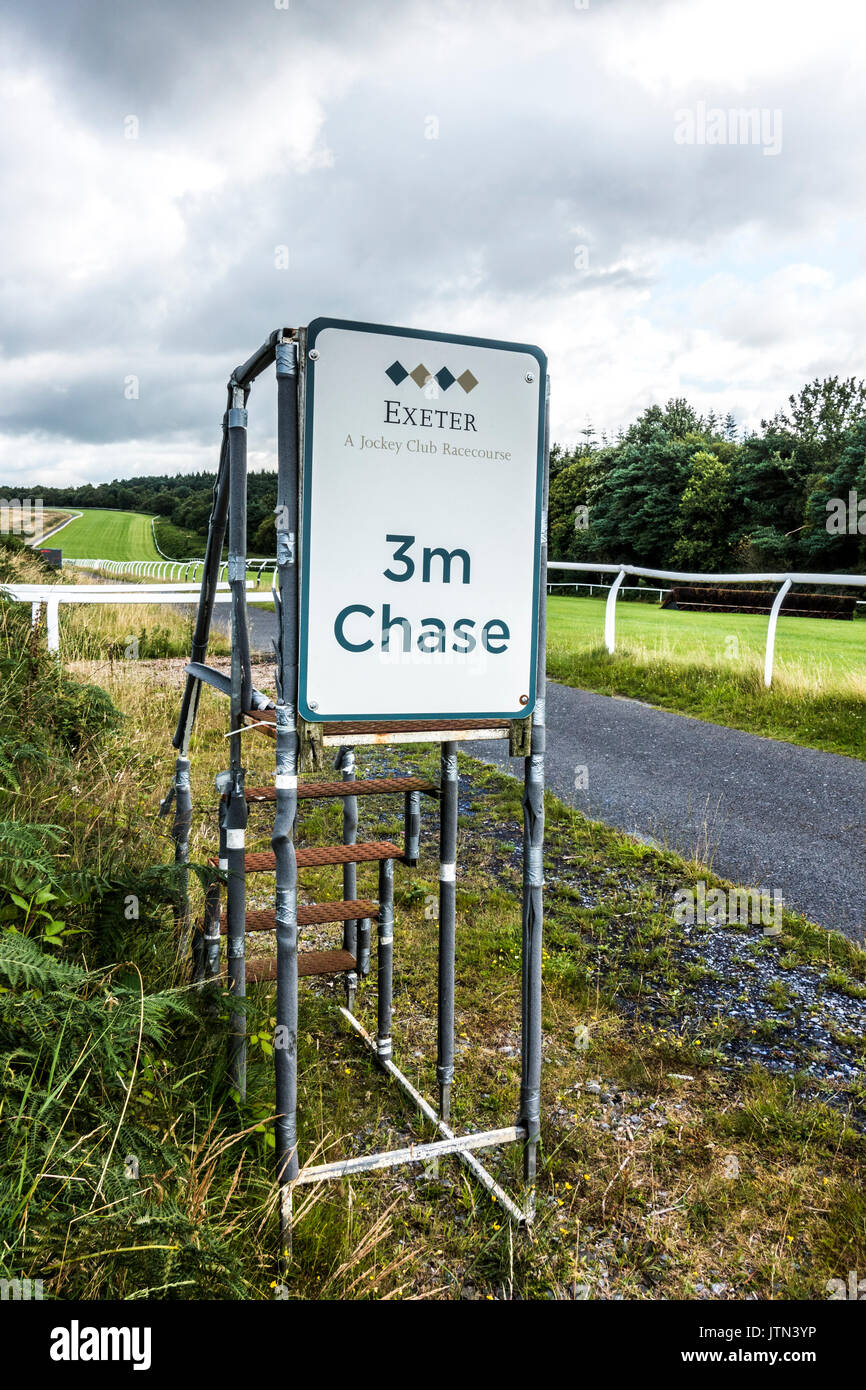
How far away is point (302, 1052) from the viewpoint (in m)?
3.39

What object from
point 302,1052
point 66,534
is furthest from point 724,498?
point 302,1052

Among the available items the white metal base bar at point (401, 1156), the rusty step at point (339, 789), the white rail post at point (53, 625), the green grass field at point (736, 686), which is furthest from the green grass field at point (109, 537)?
the white metal base bar at point (401, 1156)

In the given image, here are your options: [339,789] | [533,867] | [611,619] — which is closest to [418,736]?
[533,867]

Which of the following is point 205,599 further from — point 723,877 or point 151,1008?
point 723,877

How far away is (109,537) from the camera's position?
179ft

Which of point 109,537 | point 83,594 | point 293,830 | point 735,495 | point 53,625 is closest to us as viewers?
point 293,830

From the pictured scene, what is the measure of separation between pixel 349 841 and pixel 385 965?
0.54 meters

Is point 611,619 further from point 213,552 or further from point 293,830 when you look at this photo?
point 293,830

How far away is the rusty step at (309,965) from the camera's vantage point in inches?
121

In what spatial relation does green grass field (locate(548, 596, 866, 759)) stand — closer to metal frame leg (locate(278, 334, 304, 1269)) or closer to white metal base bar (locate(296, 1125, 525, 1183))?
white metal base bar (locate(296, 1125, 525, 1183))

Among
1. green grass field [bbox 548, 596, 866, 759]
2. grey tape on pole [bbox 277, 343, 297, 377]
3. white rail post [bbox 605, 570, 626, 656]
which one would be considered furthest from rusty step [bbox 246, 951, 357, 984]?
white rail post [bbox 605, 570, 626, 656]

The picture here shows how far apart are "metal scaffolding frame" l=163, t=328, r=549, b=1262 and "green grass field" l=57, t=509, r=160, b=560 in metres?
38.8

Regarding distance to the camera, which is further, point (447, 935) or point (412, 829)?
point (412, 829)

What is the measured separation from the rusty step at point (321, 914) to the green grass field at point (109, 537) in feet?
127
